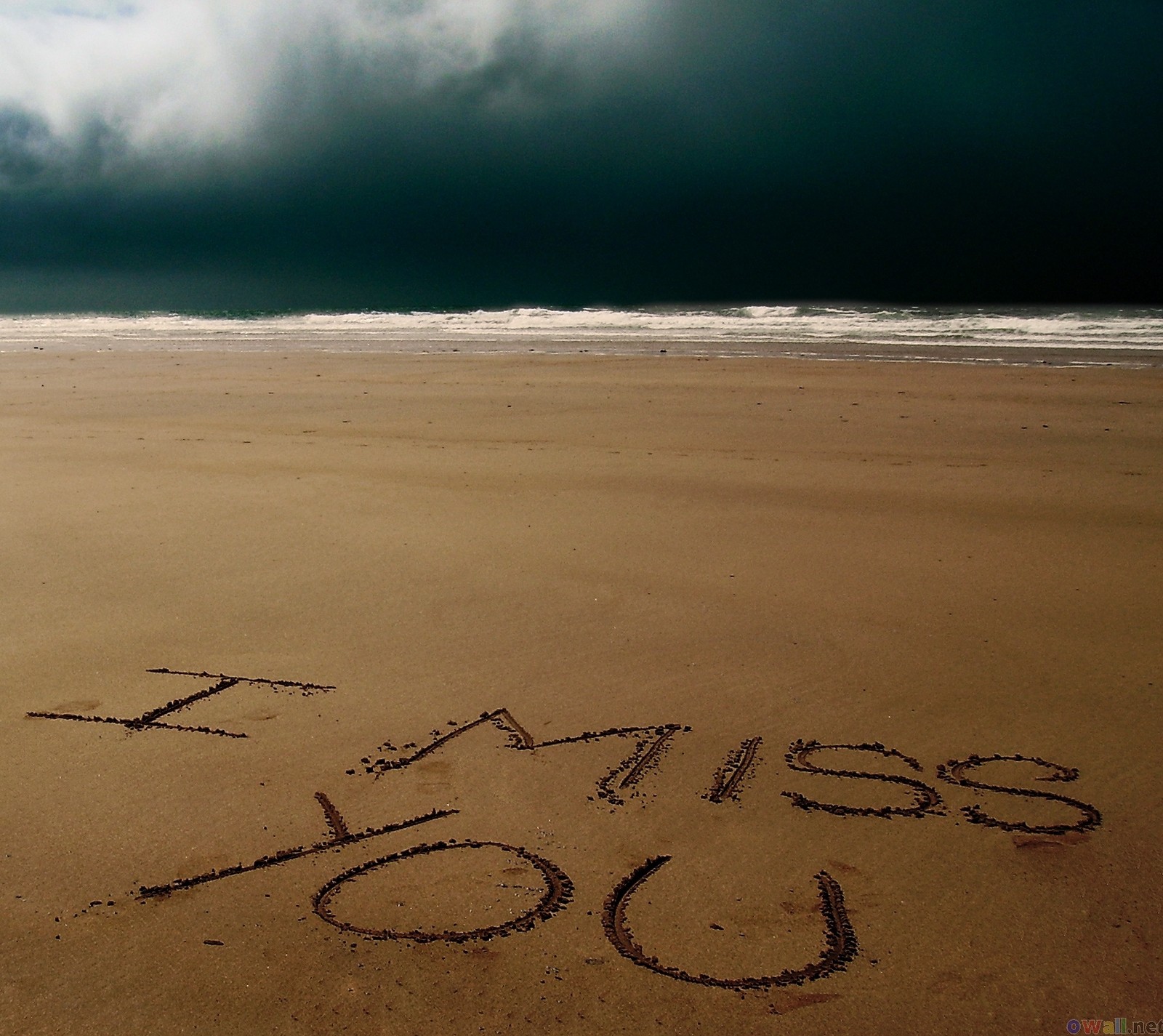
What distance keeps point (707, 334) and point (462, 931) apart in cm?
2042

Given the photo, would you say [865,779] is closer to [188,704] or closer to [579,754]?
[579,754]

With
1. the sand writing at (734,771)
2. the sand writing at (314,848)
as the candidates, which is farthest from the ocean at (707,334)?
the sand writing at (314,848)

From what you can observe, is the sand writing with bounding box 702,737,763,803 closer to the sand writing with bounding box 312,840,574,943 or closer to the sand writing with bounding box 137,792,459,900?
the sand writing with bounding box 312,840,574,943

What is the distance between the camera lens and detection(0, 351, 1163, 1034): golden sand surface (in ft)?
5.76

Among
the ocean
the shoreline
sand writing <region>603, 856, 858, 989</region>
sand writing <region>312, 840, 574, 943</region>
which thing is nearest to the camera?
sand writing <region>603, 856, 858, 989</region>

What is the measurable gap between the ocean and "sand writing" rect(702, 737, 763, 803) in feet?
40.3

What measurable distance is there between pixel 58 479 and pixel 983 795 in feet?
17.7

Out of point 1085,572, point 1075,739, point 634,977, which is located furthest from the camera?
point 1085,572

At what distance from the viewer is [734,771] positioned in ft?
8.18

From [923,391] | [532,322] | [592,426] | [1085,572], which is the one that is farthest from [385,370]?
[532,322]

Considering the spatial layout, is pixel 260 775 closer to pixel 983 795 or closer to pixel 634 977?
pixel 634 977

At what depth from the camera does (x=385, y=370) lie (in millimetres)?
13305

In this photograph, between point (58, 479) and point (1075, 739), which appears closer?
point (1075, 739)

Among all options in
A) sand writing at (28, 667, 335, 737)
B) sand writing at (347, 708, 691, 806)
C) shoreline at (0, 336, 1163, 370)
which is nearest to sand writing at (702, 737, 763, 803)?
sand writing at (347, 708, 691, 806)
